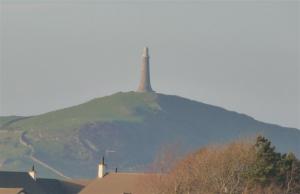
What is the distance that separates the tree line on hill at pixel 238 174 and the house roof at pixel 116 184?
28.4m

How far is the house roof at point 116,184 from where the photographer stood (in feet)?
453

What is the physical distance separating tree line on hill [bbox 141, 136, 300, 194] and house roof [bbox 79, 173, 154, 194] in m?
28.4

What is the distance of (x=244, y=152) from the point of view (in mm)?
106500

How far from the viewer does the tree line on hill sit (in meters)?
102

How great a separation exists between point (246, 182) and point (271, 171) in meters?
2.87

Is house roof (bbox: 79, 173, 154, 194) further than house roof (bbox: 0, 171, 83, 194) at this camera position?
No

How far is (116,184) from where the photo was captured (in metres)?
142

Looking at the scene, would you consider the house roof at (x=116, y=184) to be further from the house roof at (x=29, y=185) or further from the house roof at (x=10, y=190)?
the house roof at (x=10, y=190)

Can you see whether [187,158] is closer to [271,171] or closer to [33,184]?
[271,171]

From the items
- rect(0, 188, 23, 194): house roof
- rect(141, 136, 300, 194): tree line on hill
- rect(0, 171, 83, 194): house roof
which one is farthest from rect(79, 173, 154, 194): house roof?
rect(141, 136, 300, 194): tree line on hill

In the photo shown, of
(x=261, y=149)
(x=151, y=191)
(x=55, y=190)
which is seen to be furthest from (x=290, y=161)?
(x=55, y=190)

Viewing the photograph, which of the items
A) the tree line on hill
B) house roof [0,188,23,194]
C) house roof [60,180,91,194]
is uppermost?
the tree line on hill

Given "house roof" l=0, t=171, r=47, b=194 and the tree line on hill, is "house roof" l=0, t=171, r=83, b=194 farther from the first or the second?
the tree line on hill

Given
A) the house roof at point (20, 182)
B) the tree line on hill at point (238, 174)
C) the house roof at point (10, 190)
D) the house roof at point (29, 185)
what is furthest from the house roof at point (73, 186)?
the tree line on hill at point (238, 174)
